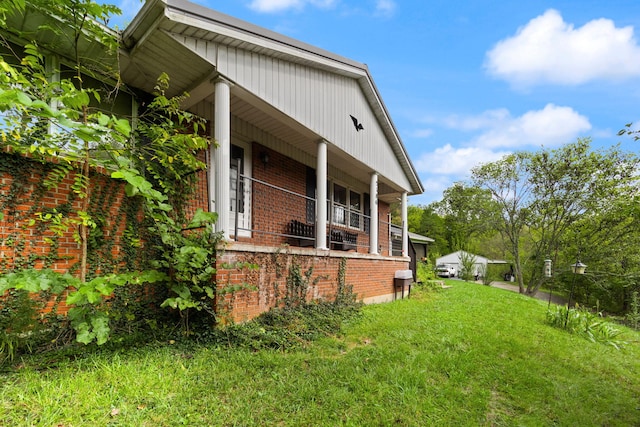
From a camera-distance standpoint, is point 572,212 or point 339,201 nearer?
point 339,201

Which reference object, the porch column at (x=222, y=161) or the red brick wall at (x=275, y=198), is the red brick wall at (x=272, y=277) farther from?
the red brick wall at (x=275, y=198)

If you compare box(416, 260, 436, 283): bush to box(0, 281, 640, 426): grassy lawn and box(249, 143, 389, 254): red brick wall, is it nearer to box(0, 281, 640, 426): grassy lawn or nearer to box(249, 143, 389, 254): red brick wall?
box(249, 143, 389, 254): red brick wall

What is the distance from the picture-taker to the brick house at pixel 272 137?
412 cm

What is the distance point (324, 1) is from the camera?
7.46 metres

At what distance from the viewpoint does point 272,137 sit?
7012 mm

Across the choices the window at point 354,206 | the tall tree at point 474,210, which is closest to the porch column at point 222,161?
the window at point 354,206

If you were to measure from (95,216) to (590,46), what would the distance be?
9.07 m

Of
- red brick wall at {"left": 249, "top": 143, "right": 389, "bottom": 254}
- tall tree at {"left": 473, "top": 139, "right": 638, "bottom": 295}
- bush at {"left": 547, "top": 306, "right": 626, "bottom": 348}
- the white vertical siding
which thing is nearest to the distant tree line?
tall tree at {"left": 473, "top": 139, "right": 638, "bottom": 295}

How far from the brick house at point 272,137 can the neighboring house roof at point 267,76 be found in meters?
0.02

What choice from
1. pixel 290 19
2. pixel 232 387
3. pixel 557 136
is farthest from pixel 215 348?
pixel 557 136

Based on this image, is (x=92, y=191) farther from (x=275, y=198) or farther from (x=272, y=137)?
(x=272, y=137)

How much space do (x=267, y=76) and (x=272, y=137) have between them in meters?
1.96

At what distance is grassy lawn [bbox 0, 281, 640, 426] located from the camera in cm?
235

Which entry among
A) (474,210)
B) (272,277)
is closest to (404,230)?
(272,277)
